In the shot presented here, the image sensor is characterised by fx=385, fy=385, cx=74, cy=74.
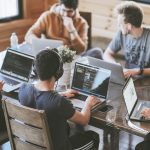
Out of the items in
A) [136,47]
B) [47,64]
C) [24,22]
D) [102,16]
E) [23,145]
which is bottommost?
[23,145]

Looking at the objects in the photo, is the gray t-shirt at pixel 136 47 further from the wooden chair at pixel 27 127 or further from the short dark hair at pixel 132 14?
the wooden chair at pixel 27 127

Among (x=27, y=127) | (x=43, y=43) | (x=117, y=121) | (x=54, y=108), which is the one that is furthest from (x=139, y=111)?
(x=43, y=43)

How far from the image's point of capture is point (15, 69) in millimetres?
3045

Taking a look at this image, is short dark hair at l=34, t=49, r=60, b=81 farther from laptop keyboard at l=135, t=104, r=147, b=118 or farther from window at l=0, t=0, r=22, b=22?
window at l=0, t=0, r=22, b=22

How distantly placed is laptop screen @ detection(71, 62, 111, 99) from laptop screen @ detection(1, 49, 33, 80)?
41 cm

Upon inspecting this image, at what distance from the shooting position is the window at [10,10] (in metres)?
5.03

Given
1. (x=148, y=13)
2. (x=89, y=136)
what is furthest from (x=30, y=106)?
(x=148, y=13)

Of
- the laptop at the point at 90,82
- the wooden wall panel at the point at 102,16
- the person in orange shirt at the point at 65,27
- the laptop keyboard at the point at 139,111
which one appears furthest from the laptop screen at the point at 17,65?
the wooden wall panel at the point at 102,16

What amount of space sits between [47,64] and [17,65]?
31.7 inches

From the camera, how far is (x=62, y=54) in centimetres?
285

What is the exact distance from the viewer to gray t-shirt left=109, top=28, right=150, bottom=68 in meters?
3.36

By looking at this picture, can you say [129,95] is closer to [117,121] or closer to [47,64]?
[117,121]

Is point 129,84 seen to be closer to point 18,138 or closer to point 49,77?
point 49,77

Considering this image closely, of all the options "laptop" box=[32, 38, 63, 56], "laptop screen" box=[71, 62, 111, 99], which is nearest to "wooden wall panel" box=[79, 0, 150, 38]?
"laptop" box=[32, 38, 63, 56]
